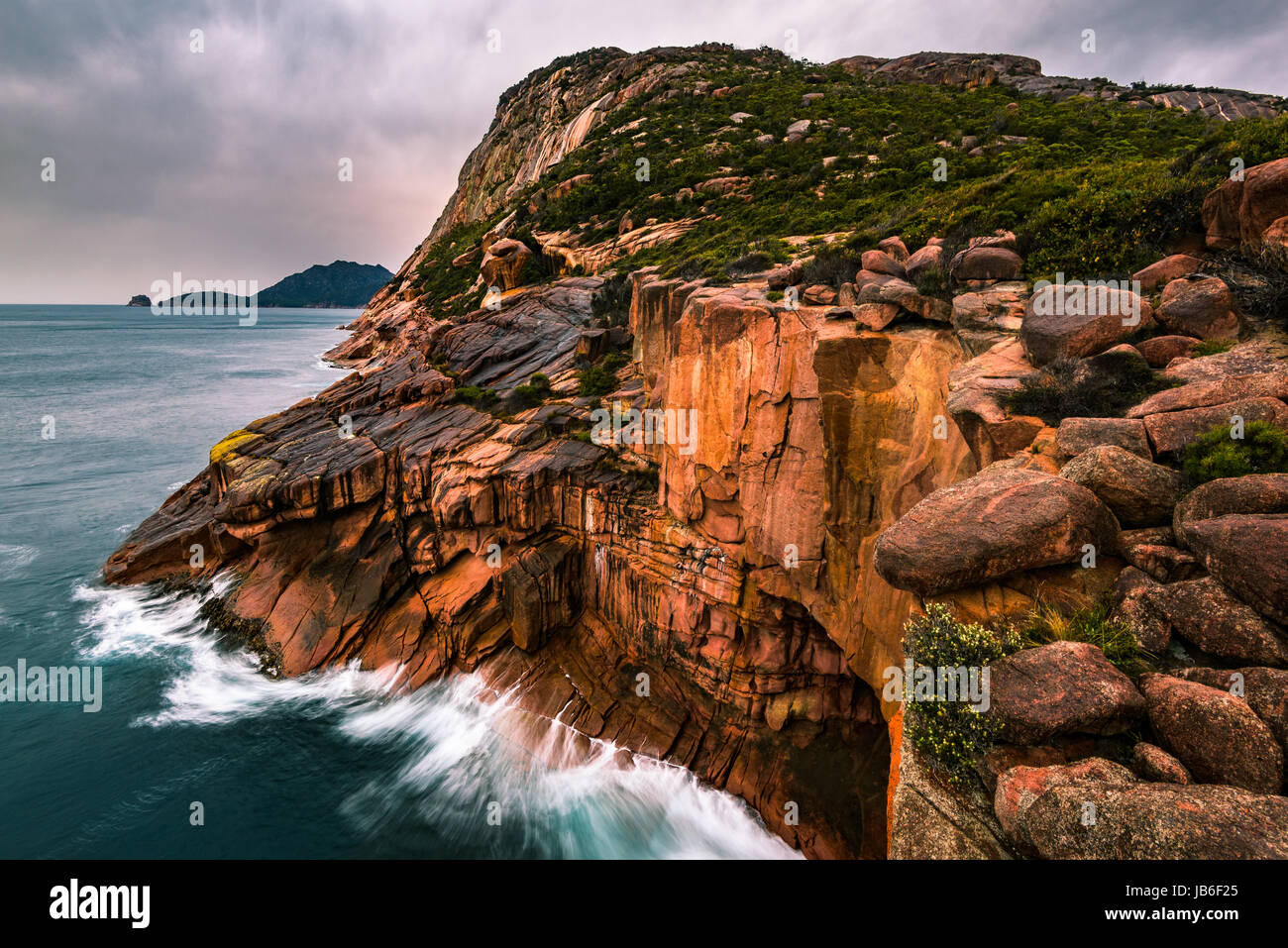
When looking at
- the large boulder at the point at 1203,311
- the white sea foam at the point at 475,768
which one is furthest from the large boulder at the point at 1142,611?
the white sea foam at the point at 475,768

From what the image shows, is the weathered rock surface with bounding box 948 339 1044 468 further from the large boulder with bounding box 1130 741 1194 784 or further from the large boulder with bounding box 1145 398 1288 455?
the large boulder with bounding box 1130 741 1194 784

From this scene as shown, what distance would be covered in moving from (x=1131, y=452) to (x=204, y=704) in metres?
26.4

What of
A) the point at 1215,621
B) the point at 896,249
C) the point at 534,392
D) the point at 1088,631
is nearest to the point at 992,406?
the point at 1088,631

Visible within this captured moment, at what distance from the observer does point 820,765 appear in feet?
46.1

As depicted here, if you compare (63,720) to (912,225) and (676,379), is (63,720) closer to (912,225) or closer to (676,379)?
(676,379)

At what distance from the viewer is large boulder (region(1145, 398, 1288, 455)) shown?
583 centimetres

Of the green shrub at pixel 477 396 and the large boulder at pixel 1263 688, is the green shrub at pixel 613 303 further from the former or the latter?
the large boulder at pixel 1263 688

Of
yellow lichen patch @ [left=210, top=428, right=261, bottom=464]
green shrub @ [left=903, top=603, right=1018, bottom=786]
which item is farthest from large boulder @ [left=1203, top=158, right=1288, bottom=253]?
yellow lichen patch @ [left=210, top=428, right=261, bottom=464]

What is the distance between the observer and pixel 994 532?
621 cm

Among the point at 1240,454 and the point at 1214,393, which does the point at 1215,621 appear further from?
the point at 1214,393

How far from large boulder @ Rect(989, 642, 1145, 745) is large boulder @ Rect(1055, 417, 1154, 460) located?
2816 millimetres

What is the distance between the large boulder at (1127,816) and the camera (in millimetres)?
3682

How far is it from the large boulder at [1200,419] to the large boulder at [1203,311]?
2.44 metres

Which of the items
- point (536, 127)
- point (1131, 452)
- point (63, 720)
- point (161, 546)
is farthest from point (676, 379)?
point (536, 127)
